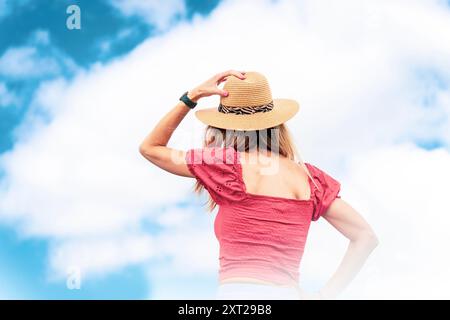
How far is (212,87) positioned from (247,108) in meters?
0.19

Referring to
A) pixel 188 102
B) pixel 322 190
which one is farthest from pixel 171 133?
pixel 322 190

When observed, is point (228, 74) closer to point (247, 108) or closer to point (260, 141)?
point (247, 108)

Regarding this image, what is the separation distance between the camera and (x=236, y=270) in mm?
3295

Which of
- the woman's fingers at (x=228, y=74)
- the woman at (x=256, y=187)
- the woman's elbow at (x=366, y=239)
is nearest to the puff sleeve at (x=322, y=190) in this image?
the woman at (x=256, y=187)

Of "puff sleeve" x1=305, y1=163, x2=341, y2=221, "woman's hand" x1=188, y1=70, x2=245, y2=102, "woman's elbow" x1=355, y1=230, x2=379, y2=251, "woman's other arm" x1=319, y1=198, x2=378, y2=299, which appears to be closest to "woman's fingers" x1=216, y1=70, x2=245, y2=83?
"woman's hand" x1=188, y1=70, x2=245, y2=102

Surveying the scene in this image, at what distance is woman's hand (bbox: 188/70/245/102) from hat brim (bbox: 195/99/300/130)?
0.11 meters

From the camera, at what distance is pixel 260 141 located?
3490mm

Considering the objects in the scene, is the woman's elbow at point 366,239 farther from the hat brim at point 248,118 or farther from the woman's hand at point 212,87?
the woman's hand at point 212,87

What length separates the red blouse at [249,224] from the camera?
10.9ft

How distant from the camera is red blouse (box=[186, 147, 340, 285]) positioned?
331cm

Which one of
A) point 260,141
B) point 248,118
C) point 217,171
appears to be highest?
point 248,118
